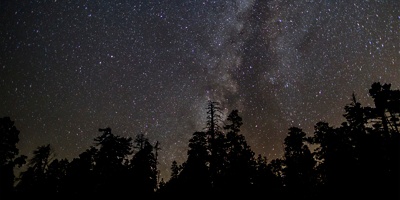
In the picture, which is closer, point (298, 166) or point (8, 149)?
point (8, 149)

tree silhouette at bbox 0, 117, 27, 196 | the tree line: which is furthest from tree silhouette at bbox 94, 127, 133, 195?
tree silhouette at bbox 0, 117, 27, 196

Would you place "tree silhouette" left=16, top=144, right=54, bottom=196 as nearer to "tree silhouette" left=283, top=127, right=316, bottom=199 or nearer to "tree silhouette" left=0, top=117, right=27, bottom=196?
"tree silhouette" left=0, top=117, right=27, bottom=196

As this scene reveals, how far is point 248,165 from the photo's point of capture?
27250mm

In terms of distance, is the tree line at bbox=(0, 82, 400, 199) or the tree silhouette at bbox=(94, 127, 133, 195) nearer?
the tree line at bbox=(0, 82, 400, 199)

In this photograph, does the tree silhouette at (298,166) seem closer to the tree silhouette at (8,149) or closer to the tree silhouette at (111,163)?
the tree silhouette at (111,163)

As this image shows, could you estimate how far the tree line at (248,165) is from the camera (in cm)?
2411

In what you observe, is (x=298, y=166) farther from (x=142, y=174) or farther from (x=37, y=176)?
(x=37, y=176)

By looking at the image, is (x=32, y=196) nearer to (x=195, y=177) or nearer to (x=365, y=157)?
(x=195, y=177)

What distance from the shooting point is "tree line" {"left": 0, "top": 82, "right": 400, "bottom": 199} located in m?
24.1

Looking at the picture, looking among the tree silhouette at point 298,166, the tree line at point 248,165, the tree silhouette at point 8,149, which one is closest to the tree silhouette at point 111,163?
the tree line at point 248,165

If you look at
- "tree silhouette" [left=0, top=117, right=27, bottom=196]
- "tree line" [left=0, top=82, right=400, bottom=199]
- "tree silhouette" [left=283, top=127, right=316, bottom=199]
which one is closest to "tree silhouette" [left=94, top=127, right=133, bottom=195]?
"tree line" [left=0, top=82, right=400, bottom=199]

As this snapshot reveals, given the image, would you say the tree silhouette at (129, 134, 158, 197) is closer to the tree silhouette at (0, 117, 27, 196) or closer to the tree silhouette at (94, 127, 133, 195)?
the tree silhouette at (94, 127, 133, 195)

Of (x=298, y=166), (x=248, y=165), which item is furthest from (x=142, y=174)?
(x=298, y=166)

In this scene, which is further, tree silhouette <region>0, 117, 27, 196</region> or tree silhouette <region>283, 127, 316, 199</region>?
tree silhouette <region>283, 127, 316, 199</region>
